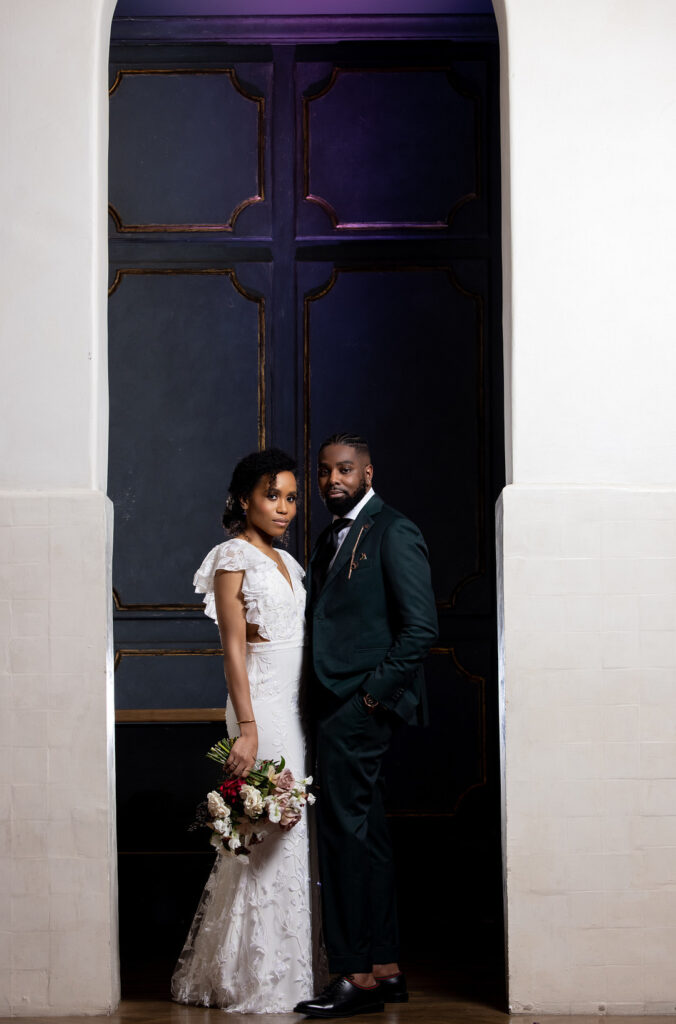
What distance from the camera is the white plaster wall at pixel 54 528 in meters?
3.90

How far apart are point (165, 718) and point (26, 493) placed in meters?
1.69

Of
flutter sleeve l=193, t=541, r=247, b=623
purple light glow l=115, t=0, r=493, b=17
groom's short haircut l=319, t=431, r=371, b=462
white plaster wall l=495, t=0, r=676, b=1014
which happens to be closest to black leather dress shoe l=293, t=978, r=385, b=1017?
white plaster wall l=495, t=0, r=676, b=1014

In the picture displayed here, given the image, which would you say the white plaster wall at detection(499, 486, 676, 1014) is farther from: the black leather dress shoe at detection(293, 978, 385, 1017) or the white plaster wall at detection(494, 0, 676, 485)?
the black leather dress shoe at detection(293, 978, 385, 1017)

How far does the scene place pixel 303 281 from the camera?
6.01m

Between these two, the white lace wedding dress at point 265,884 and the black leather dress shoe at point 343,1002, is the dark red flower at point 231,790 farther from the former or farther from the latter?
the black leather dress shoe at point 343,1002

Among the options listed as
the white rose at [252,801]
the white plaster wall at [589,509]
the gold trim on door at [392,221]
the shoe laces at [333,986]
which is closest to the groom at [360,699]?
the shoe laces at [333,986]

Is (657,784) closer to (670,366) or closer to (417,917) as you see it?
(670,366)

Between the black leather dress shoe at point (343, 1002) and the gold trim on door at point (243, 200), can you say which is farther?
the gold trim on door at point (243, 200)

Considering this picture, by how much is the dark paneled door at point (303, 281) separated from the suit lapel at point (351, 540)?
1793 mm

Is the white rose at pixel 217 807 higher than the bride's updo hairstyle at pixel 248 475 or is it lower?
lower

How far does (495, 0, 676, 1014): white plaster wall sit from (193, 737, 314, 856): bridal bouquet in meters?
Result: 0.68

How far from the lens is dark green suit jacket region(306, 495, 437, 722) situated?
401 cm

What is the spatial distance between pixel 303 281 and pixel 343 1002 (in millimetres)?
3369

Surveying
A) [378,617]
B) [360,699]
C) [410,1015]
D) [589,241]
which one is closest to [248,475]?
[378,617]
